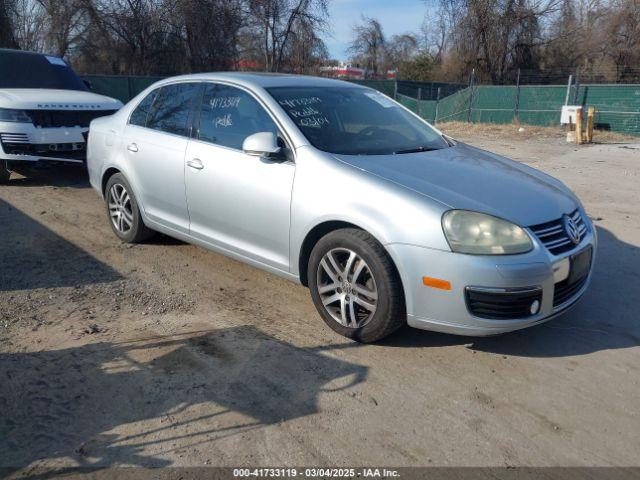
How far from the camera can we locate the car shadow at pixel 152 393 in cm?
273

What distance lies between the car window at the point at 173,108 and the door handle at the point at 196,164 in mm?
329

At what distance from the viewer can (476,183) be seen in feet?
12.4

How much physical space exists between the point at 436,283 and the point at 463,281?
0.50ft

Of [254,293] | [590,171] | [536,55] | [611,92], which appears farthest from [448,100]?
[254,293]

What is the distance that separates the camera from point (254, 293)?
15.0 feet

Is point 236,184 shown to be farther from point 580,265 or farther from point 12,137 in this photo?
point 12,137

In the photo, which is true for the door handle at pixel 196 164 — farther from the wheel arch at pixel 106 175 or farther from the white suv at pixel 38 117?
the white suv at pixel 38 117

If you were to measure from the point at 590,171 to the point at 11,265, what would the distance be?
368 inches

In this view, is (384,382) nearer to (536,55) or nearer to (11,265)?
(11,265)

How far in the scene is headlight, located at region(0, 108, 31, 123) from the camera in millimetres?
7566

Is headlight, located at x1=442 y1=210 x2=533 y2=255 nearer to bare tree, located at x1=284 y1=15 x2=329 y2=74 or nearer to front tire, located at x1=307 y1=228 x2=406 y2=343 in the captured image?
front tire, located at x1=307 y1=228 x2=406 y2=343

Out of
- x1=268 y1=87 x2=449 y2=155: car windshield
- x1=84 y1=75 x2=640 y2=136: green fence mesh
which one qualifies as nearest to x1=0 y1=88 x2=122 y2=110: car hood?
x1=268 y1=87 x2=449 y2=155: car windshield

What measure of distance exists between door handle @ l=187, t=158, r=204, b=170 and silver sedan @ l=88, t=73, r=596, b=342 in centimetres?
1

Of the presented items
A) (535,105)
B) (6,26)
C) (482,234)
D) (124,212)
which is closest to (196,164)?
(124,212)
